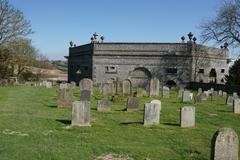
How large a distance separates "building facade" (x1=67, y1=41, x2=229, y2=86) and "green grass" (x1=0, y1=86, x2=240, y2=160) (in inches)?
1065

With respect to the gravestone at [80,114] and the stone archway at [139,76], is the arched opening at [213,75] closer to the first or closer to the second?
the stone archway at [139,76]

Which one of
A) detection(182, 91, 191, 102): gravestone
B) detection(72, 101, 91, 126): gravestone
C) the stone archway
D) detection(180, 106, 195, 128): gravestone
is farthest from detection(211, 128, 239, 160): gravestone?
the stone archway

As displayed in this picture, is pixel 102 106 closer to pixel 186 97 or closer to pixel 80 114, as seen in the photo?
pixel 80 114

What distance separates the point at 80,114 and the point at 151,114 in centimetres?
243

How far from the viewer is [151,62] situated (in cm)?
4225

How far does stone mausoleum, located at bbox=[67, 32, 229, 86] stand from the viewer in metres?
41.8

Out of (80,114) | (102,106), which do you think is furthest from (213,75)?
(80,114)

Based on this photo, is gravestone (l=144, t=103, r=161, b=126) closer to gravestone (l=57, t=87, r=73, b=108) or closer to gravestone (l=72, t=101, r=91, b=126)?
gravestone (l=72, t=101, r=91, b=126)

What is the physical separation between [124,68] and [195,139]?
105 feet

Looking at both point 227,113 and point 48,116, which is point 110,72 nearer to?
point 227,113

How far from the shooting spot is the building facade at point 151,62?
41.8 m

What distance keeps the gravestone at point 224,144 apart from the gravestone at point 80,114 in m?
5.22

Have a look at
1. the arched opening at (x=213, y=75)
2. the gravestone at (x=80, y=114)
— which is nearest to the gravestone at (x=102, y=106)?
the gravestone at (x=80, y=114)

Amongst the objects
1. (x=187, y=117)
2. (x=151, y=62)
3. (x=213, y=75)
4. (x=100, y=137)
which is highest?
(x=151, y=62)
